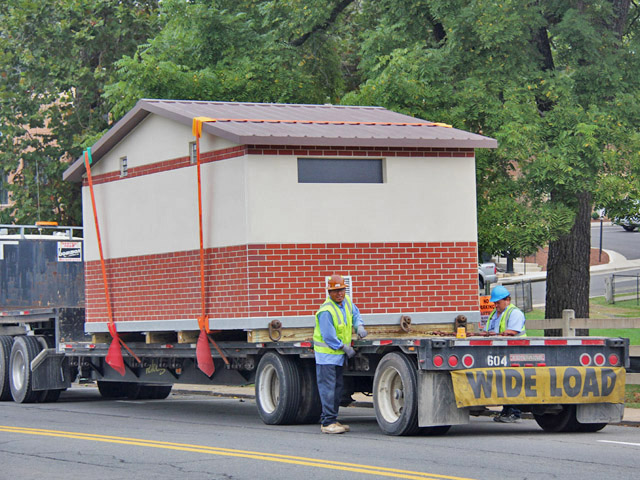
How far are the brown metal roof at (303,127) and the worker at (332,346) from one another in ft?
6.63

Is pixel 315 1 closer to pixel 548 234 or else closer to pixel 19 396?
pixel 548 234

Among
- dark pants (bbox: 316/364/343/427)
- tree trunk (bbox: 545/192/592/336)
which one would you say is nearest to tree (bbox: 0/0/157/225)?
tree trunk (bbox: 545/192/592/336)

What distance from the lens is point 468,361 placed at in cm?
1195

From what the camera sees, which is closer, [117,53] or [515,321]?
[515,321]

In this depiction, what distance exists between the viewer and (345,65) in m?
→ 26.1

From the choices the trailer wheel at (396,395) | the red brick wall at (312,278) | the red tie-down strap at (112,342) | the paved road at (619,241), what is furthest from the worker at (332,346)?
the paved road at (619,241)

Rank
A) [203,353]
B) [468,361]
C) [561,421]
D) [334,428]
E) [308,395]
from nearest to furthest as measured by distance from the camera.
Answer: [468,361] < [334,428] < [561,421] < [308,395] < [203,353]

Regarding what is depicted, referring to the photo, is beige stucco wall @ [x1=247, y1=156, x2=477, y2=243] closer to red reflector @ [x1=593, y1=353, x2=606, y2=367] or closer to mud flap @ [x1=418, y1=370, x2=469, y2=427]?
red reflector @ [x1=593, y1=353, x2=606, y2=367]

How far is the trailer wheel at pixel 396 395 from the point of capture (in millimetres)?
11812

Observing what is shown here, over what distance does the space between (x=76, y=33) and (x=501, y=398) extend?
Result: 19990 mm

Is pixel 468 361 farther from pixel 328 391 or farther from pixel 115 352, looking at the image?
pixel 115 352

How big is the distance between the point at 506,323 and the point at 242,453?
405cm

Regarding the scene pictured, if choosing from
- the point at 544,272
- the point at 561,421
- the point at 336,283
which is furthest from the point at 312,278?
the point at 544,272

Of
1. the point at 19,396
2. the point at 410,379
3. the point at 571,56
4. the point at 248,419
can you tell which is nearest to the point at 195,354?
the point at 248,419
